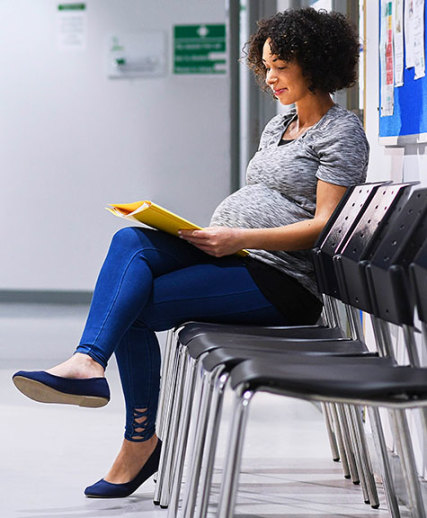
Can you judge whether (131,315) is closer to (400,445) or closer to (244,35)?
(400,445)

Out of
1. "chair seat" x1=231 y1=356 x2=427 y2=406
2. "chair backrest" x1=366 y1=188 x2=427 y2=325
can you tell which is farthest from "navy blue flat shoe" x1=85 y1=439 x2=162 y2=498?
"chair seat" x1=231 y1=356 x2=427 y2=406

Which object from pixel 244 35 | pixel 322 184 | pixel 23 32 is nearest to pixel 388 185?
pixel 322 184

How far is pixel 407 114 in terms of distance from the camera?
2.30 meters

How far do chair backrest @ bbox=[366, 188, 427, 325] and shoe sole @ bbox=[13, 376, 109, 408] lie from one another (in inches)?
25.7

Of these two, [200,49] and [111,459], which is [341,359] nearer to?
[111,459]

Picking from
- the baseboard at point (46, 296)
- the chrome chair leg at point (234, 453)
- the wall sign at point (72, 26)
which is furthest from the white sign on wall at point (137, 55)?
the chrome chair leg at point (234, 453)

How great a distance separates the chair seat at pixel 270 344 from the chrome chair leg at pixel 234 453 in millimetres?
378

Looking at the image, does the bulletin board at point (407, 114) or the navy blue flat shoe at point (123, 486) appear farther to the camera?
the navy blue flat shoe at point (123, 486)

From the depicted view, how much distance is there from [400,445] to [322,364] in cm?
34

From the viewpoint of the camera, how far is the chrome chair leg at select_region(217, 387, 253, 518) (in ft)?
4.46

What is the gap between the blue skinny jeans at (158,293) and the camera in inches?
81.2

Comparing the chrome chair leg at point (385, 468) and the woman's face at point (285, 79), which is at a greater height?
the woman's face at point (285, 79)

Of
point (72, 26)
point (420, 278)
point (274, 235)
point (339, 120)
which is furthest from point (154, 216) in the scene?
point (72, 26)

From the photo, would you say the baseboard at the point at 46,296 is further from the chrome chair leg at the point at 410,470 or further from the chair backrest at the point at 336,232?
the chrome chair leg at the point at 410,470
